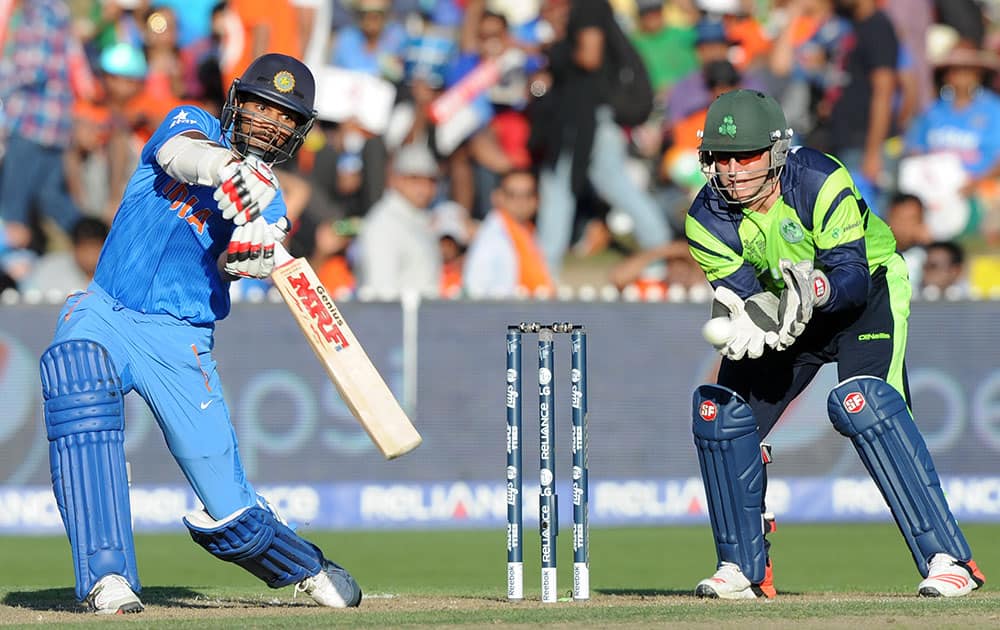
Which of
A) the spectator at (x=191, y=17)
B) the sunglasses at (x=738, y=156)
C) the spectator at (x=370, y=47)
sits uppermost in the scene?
the spectator at (x=191, y=17)

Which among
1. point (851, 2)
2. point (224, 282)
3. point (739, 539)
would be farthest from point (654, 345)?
point (224, 282)

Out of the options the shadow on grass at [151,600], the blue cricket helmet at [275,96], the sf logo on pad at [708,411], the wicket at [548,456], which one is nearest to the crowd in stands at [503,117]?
the shadow on grass at [151,600]

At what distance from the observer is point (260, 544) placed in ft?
20.9

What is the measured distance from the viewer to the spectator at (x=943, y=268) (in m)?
11.8

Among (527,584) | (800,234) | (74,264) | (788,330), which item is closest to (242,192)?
(788,330)

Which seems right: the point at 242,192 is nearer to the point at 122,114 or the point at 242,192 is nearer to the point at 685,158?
the point at 122,114

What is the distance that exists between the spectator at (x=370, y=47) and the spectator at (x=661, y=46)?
1922mm

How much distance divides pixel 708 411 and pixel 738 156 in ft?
3.31

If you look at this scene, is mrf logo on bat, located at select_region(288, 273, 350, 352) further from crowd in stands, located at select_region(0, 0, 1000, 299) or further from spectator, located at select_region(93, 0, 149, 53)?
spectator, located at select_region(93, 0, 149, 53)

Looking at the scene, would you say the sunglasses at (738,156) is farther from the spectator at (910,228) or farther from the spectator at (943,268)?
the spectator at (910,228)

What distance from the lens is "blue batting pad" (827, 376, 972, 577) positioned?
21.5 ft

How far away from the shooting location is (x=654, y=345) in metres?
11.4

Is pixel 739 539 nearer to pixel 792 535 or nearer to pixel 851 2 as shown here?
pixel 792 535

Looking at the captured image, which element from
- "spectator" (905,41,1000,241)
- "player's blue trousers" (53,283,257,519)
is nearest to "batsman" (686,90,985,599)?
"player's blue trousers" (53,283,257,519)
